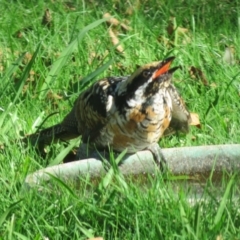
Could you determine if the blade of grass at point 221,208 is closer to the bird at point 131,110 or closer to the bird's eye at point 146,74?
the bird at point 131,110

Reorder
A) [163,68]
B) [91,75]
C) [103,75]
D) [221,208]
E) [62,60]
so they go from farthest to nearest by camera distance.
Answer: [103,75], [62,60], [91,75], [163,68], [221,208]

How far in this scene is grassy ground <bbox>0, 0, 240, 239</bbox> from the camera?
13.0 feet

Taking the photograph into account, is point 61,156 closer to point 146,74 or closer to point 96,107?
point 96,107

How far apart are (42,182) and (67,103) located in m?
1.55

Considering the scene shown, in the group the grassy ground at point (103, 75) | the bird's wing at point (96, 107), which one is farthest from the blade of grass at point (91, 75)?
the bird's wing at point (96, 107)

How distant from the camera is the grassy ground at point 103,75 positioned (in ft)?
13.0

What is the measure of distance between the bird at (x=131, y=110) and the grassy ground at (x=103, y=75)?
11.6 inches

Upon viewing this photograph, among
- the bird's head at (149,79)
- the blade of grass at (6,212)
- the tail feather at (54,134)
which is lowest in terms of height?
the tail feather at (54,134)

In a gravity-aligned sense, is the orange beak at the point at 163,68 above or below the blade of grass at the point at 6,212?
above

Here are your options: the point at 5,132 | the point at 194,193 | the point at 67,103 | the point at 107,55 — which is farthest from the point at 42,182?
the point at 107,55

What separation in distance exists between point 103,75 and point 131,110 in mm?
1090

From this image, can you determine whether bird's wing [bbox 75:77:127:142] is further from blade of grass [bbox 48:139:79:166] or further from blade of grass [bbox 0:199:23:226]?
blade of grass [bbox 0:199:23:226]

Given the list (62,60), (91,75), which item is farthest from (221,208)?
(62,60)

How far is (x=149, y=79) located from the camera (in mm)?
4867
